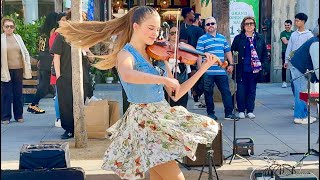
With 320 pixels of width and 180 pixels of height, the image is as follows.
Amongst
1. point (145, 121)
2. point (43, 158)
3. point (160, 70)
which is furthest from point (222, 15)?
point (145, 121)

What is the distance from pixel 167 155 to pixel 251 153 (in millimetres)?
3077

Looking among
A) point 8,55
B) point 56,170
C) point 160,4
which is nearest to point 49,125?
point 8,55

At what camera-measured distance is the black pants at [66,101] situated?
8.03 metres

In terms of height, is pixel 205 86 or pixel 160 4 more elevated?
pixel 160 4

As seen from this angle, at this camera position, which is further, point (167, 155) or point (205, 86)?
point (205, 86)

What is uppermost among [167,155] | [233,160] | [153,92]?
[153,92]

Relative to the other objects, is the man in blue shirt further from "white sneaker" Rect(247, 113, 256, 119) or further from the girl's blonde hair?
the girl's blonde hair

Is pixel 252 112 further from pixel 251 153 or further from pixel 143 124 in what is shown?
pixel 143 124

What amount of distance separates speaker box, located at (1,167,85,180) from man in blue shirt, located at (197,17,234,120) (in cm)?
516

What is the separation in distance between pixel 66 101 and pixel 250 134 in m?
2.66

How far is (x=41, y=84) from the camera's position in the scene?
10586mm

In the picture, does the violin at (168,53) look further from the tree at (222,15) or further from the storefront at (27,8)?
the storefront at (27,8)

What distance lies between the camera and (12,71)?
31.9 ft

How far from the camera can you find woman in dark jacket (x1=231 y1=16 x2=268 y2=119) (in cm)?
960
